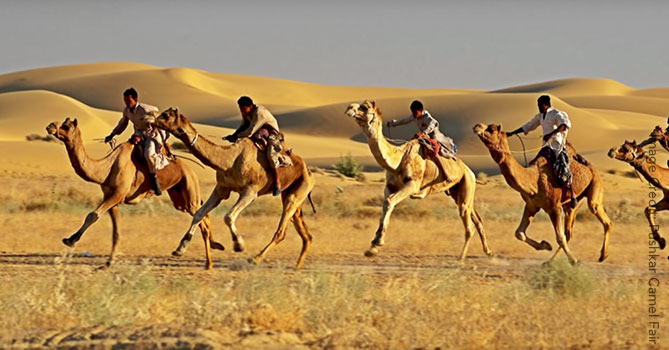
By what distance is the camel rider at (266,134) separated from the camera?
14781 millimetres

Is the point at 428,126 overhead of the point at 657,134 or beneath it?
overhead

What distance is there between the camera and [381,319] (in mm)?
10656

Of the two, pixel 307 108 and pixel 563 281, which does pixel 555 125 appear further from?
pixel 307 108

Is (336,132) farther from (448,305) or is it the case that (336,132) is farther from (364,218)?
(448,305)

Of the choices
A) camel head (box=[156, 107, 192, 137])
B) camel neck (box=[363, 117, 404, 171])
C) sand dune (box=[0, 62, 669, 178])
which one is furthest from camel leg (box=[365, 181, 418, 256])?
sand dune (box=[0, 62, 669, 178])

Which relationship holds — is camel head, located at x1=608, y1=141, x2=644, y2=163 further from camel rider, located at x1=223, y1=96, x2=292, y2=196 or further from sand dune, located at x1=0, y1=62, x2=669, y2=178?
sand dune, located at x1=0, y1=62, x2=669, y2=178

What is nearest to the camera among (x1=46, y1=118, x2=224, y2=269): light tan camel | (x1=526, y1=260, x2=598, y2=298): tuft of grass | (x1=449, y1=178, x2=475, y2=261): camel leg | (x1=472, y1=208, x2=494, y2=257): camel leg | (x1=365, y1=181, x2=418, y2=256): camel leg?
(x1=526, y1=260, x2=598, y2=298): tuft of grass

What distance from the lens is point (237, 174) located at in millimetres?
14609

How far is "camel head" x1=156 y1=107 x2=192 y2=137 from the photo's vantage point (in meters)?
13.8

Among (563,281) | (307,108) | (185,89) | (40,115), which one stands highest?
(563,281)

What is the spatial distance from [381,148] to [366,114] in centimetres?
75

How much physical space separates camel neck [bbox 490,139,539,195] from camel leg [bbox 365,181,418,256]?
1.22 m

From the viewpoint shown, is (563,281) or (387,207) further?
(387,207)

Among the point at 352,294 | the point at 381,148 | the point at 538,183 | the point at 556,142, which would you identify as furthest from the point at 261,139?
the point at 556,142
